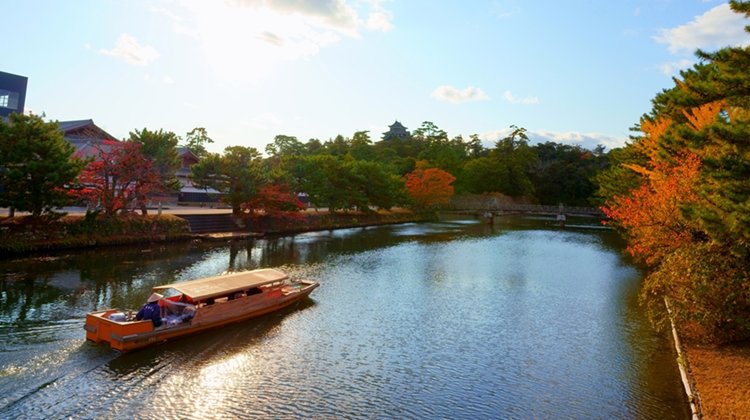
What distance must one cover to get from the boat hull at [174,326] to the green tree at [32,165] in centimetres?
1545

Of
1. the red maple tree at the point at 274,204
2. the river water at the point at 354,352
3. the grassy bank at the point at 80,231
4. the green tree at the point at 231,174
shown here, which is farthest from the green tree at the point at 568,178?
the grassy bank at the point at 80,231

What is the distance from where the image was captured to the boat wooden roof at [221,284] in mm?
15722

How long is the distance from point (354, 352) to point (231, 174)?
97.2ft

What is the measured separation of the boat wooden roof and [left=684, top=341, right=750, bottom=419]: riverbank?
1344 centimetres

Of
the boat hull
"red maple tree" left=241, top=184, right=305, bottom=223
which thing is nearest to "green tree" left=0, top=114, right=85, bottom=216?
the boat hull

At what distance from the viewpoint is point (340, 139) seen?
3588 inches

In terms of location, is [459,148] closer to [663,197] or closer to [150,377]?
[663,197]

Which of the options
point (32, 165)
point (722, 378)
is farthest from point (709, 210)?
point (32, 165)

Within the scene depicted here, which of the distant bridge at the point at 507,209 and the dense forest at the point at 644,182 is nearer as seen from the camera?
the dense forest at the point at 644,182

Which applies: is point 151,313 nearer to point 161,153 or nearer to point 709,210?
point 709,210

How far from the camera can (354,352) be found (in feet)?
→ 46.7

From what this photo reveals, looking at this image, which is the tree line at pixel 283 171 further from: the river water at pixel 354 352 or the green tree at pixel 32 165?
the river water at pixel 354 352

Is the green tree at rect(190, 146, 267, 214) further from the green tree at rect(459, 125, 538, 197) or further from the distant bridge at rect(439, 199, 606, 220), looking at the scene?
the green tree at rect(459, 125, 538, 197)

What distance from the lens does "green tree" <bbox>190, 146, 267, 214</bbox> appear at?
4041 centimetres
